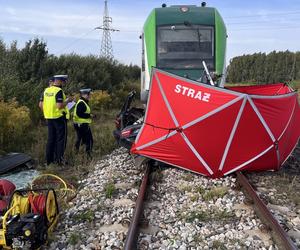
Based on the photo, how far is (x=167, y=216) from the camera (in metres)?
6.02

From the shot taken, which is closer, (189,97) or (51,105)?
(189,97)

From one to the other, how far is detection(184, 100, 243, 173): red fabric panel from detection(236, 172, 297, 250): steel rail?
2.54 ft

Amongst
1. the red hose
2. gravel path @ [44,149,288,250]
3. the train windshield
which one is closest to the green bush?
gravel path @ [44,149,288,250]

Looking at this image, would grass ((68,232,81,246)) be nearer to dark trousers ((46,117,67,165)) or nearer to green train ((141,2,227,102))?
dark trousers ((46,117,67,165))

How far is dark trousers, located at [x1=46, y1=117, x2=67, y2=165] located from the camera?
31.3 feet

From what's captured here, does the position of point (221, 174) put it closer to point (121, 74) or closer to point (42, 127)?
point (42, 127)

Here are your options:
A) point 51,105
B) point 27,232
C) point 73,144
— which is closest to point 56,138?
point 51,105

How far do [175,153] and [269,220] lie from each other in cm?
285

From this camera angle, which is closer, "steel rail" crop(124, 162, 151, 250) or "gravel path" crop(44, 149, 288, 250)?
"steel rail" crop(124, 162, 151, 250)

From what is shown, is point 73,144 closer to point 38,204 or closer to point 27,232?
point 38,204

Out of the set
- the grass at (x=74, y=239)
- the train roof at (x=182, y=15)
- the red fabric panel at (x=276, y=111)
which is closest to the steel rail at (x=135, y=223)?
the grass at (x=74, y=239)

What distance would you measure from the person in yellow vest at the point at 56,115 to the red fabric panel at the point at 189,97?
235cm

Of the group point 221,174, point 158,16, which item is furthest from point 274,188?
point 158,16

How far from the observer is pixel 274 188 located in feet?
24.3
